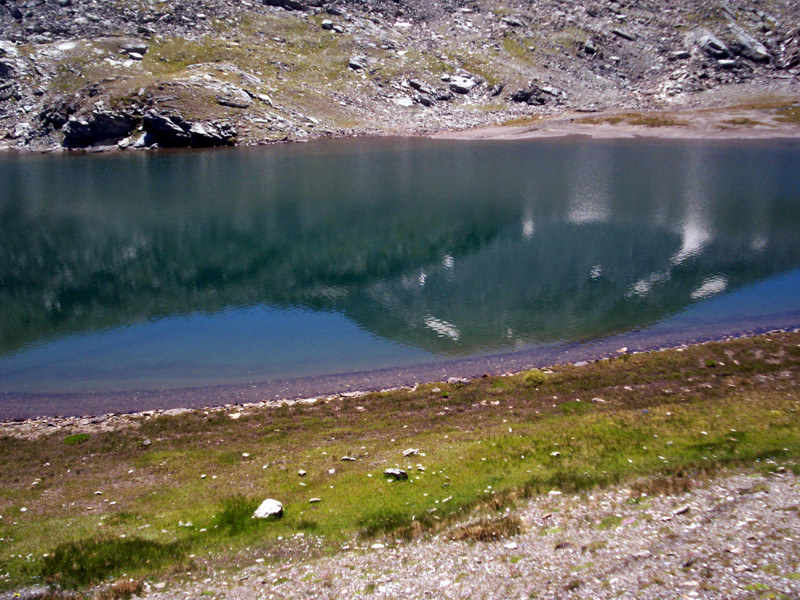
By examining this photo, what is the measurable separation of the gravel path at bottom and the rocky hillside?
102m

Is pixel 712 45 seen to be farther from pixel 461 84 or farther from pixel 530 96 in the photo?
pixel 461 84

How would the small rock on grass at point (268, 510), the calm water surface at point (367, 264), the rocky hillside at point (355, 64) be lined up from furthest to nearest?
1. the rocky hillside at point (355, 64)
2. the calm water surface at point (367, 264)
3. the small rock on grass at point (268, 510)

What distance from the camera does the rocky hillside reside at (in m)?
107

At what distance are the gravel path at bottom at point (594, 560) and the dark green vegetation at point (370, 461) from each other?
1.55ft

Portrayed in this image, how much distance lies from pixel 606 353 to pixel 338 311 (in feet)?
49.0

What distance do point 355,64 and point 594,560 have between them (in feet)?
439

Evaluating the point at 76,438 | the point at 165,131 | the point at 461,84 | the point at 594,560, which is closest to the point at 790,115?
the point at 461,84

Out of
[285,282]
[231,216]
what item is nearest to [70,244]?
[231,216]

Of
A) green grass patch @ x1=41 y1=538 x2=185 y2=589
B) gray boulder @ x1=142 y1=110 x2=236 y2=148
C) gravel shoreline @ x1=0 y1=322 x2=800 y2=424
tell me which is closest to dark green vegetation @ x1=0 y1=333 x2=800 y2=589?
green grass patch @ x1=41 y1=538 x2=185 y2=589

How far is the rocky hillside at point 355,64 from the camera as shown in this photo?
107m

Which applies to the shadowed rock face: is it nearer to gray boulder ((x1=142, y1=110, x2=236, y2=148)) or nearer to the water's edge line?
the water's edge line

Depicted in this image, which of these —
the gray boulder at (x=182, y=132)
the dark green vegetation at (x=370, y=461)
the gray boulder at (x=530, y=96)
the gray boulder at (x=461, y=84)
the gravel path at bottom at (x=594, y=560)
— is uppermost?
the gray boulder at (x=461, y=84)

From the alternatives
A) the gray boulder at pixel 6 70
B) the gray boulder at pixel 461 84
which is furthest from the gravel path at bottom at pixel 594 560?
the gray boulder at pixel 6 70

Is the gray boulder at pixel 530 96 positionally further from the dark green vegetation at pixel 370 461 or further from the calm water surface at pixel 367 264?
the dark green vegetation at pixel 370 461
